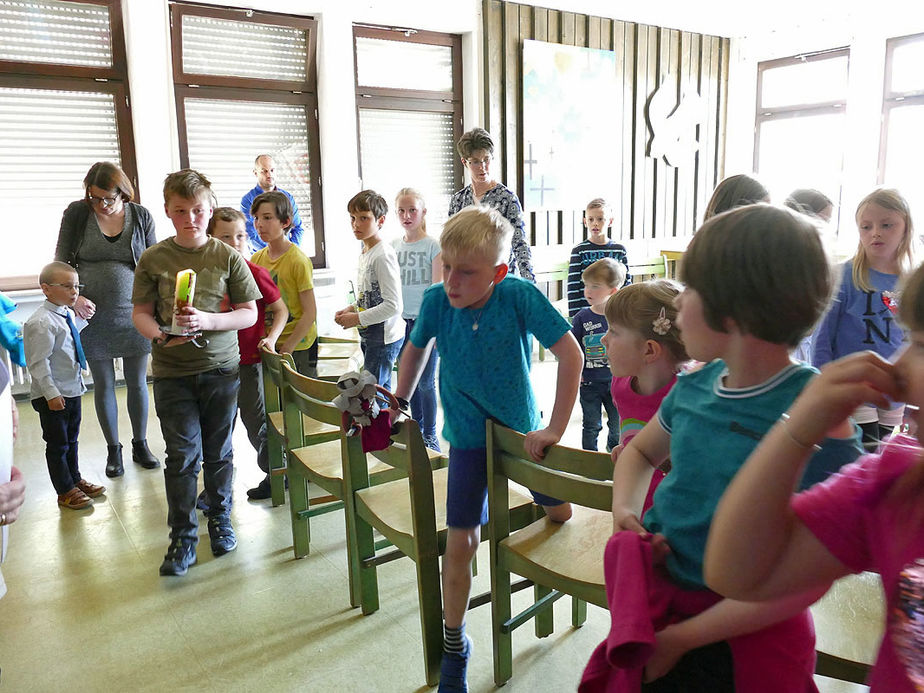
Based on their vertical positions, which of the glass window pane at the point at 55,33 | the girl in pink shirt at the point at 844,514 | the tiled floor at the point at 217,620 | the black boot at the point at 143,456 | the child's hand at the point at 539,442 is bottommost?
the tiled floor at the point at 217,620

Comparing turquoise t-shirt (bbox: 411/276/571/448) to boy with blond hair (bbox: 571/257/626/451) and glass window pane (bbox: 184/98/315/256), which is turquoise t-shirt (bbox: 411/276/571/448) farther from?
glass window pane (bbox: 184/98/315/256)

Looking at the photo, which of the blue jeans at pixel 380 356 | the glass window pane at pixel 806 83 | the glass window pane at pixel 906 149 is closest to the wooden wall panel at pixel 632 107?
the glass window pane at pixel 806 83

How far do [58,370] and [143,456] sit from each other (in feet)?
2.19

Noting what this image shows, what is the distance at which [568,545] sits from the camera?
166 cm

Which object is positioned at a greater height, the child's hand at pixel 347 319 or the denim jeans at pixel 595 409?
the child's hand at pixel 347 319

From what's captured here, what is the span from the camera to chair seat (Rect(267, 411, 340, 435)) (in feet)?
8.77

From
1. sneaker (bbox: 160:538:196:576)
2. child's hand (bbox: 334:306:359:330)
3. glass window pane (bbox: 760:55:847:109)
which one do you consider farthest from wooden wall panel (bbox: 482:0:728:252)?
sneaker (bbox: 160:538:196:576)

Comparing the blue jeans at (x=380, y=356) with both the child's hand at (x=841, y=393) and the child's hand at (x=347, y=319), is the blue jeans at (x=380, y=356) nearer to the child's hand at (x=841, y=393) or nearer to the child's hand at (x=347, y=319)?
the child's hand at (x=347, y=319)

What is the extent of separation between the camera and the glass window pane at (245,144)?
541cm

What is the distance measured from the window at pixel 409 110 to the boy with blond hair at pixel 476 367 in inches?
174

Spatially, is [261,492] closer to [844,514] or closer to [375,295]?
[375,295]

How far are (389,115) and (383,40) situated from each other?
24.4 inches

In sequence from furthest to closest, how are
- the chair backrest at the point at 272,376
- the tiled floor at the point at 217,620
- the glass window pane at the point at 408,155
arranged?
the glass window pane at the point at 408,155
the chair backrest at the point at 272,376
the tiled floor at the point at 217,620

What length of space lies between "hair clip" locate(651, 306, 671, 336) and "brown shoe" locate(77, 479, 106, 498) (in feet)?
8.97
